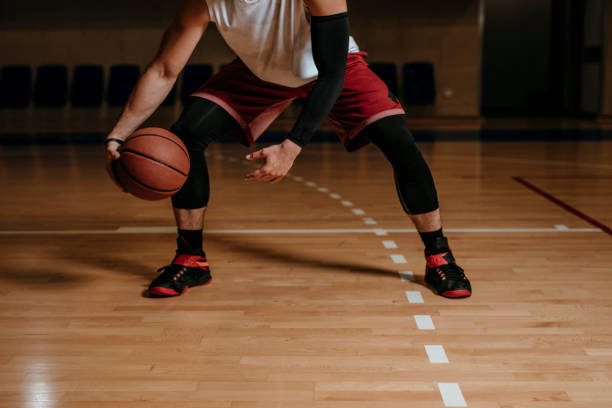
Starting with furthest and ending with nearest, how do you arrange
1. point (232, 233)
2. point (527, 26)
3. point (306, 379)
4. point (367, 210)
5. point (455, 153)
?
1. point (527, 26)
2. point (455, 153)
3. point (367, 210)
4. point (232, 233)
5. point (306, 379)

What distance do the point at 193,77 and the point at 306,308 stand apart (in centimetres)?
858

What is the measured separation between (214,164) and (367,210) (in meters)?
2.86

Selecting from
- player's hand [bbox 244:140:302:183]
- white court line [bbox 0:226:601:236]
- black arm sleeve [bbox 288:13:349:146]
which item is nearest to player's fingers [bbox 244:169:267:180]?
player's hand [bbox 244:140:302:183]

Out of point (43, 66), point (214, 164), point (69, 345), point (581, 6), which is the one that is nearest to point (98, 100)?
point (43, 66)

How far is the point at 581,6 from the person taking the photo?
531 inches

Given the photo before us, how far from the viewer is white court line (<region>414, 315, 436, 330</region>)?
8.36ft

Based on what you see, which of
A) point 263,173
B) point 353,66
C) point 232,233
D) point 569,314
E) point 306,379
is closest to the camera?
point 306,379

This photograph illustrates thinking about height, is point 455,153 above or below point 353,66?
below

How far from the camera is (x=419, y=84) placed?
11.2 metres

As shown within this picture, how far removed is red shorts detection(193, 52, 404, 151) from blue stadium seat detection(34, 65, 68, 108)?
8589 millimetres

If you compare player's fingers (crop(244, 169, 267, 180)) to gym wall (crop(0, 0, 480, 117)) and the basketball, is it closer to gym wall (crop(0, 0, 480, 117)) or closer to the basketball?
the basketball

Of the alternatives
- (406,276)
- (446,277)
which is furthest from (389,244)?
(446,277)

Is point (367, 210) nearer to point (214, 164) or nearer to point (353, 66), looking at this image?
point (353, 66)

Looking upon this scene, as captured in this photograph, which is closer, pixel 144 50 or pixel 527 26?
pixel 144 50
